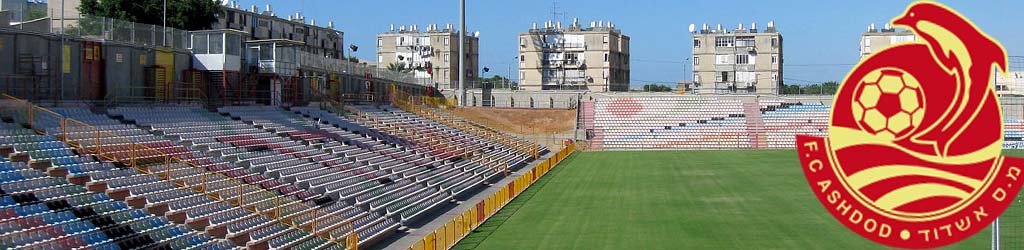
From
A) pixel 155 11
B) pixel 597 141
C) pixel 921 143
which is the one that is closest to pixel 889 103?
pixel 921 143

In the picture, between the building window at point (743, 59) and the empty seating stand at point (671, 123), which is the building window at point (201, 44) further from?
the building window at point (743, 59)

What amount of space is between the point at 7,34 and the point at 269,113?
1063 centimetres

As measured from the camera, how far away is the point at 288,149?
1211 inches

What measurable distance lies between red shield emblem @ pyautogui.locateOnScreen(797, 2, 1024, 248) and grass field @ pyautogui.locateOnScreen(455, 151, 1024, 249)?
46.8ft

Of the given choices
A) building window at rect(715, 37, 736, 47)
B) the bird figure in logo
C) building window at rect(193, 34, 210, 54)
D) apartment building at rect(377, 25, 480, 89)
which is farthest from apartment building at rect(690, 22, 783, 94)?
the bird figure in logo

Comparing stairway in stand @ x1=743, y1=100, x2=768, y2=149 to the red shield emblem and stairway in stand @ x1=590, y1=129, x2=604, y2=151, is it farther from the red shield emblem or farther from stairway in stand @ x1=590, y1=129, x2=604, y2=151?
the red shield emblem

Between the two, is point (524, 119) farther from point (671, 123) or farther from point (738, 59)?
point (738, 59)

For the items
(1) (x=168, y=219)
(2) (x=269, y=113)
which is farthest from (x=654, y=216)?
(2) (x=269, y=113)

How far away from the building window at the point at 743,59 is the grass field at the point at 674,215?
169ft

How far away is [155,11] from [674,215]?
31646 millimetres

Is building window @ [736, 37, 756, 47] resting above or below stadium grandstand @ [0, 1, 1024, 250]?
above

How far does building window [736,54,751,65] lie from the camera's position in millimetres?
94400

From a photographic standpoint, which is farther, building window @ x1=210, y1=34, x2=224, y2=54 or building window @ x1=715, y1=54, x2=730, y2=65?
building window @ x1=715, y1=54, x2=730, y2=65

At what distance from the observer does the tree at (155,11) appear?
154 feet
